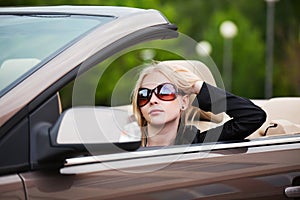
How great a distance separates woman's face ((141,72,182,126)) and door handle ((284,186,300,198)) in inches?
22.7

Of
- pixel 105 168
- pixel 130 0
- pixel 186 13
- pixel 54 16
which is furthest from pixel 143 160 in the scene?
pixel 186 13

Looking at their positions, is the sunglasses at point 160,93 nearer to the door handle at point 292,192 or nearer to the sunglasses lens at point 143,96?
the sunglasses lens at point 143,96

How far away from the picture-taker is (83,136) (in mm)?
3441

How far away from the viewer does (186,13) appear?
49781 mm

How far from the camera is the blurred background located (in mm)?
44688

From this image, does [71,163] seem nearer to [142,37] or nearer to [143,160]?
[143,160]

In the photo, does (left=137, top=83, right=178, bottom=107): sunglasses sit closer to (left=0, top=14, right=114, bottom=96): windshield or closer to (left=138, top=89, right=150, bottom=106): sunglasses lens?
(left=138, top=89, right=150, bottom=106): sunglasses lens

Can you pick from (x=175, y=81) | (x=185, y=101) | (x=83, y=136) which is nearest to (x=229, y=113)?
(x=185, y=101)

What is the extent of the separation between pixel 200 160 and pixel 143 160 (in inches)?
9.7

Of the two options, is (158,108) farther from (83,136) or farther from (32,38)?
(32,38)

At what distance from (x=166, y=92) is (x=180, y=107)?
0.47ft

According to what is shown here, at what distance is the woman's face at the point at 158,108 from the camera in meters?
3.84

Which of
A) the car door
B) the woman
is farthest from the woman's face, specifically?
the car door

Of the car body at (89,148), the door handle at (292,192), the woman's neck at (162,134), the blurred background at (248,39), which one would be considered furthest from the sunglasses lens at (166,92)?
the blurred background at (248,39)
